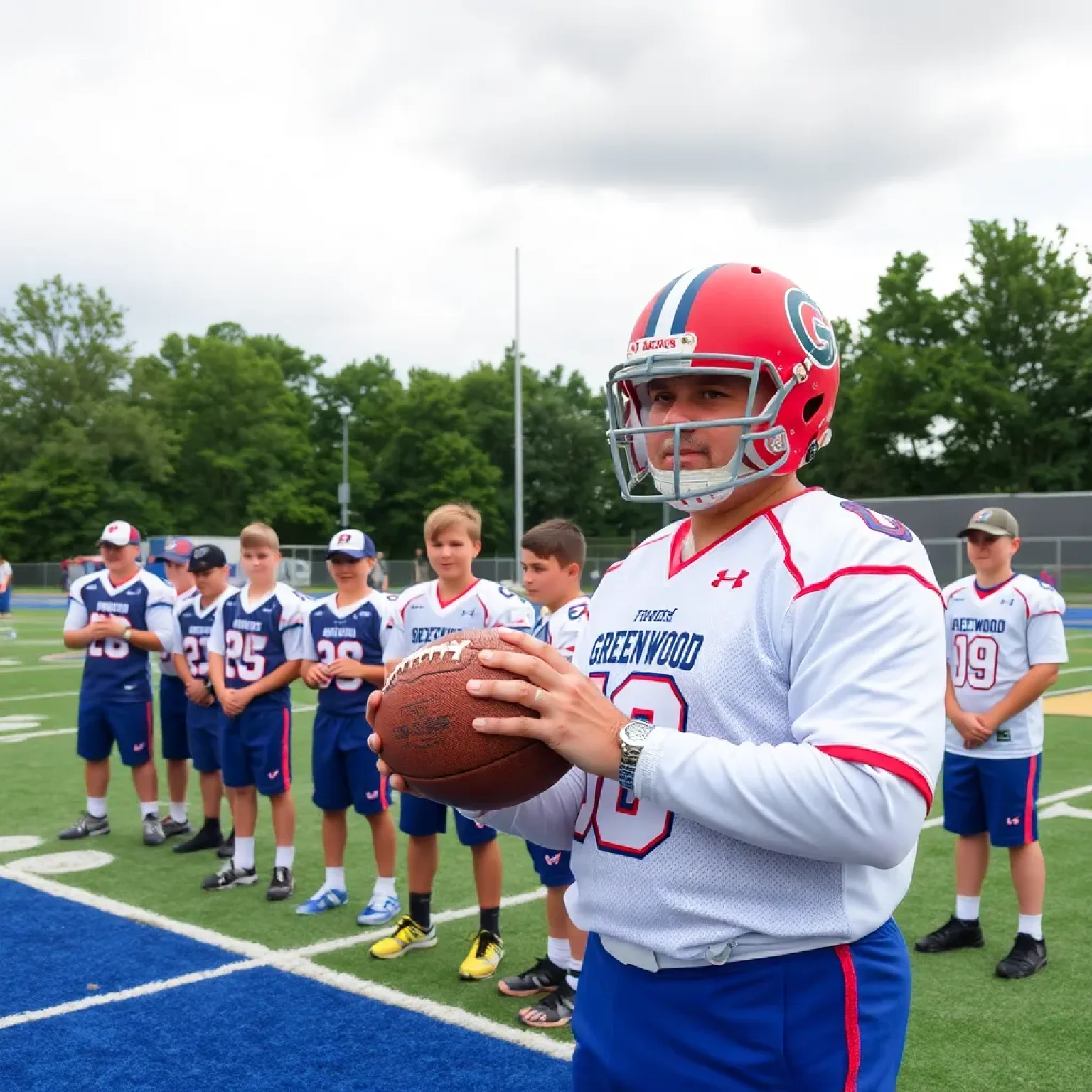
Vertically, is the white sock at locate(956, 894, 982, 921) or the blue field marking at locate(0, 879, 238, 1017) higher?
the white sock at locate(956, 894, 982, 921)

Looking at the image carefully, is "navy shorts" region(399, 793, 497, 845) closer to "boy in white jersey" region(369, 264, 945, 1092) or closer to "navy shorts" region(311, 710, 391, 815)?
"navy shorts" region(311, 710, 391, 815)

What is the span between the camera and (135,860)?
23.8 ft

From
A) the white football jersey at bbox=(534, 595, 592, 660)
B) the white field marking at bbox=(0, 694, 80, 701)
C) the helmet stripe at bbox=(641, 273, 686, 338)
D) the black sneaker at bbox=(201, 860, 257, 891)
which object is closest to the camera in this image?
the helmet stripe at bbox=(641, 273, 686, 338)

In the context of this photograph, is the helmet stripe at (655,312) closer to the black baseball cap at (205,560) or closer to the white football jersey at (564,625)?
the white football jersey at (564,625)

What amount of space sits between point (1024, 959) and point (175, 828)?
5410mm

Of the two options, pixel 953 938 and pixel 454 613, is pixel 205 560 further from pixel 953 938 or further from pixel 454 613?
pixel 953 938

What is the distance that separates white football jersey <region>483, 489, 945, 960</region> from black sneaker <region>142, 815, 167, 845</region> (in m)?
6.16

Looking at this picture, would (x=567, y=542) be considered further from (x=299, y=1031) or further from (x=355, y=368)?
(x=355, y=368)

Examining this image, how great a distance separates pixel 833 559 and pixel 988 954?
4.38m

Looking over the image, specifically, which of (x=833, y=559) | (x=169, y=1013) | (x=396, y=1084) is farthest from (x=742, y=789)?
(x=169, y=1013)

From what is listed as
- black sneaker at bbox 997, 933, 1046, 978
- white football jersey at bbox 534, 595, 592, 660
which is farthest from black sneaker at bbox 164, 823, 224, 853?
black sneaker at bbox 997, 933, 1046, 978

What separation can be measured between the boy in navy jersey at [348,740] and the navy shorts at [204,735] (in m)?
1.20

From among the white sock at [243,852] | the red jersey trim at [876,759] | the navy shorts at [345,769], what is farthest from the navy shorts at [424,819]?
the red jersey trim at [876,759]

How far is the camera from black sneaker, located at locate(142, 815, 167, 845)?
25.1ft
